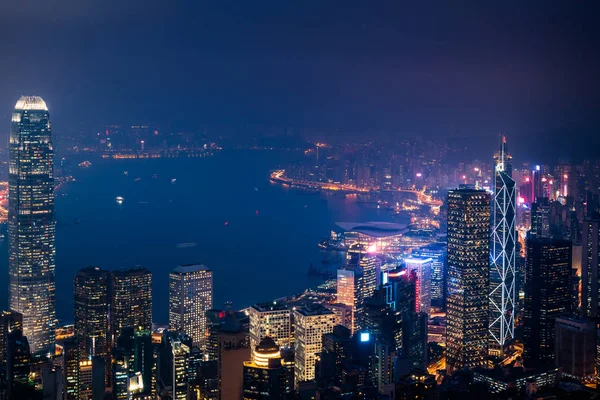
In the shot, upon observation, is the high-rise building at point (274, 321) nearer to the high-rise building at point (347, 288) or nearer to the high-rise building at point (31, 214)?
the high-rise building at point (347, 288)

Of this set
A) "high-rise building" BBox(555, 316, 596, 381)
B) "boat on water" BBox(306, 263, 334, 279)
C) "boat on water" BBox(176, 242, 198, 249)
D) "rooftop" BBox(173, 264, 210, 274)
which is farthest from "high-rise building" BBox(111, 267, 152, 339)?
"high-rise building" BBox(555, 316, 596, 381)

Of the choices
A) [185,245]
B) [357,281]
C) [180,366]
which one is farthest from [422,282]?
[180,366]

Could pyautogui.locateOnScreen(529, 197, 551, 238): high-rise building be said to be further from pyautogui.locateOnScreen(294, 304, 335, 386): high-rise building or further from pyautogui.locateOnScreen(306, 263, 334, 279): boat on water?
pyautogui.locateOnScreen(306, 263, 334, 279): boat on water

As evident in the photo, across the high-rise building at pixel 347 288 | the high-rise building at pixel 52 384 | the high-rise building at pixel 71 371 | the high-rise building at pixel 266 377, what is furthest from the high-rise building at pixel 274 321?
the high-rise building at pixel 52 384

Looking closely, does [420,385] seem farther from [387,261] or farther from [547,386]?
[387,261]

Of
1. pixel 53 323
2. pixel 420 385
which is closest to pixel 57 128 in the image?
pixel 53 323

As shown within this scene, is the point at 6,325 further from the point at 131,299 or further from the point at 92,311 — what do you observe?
the point at 131,299
